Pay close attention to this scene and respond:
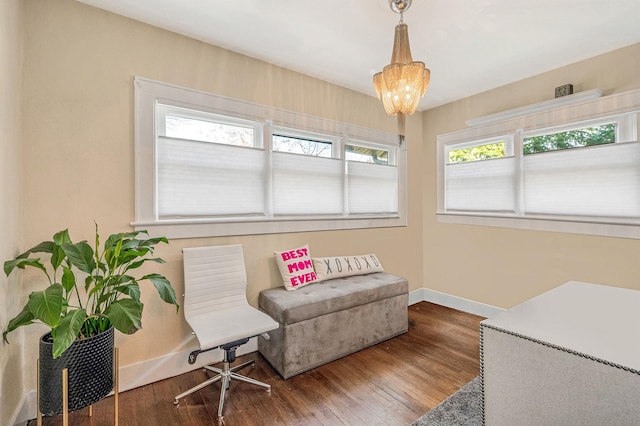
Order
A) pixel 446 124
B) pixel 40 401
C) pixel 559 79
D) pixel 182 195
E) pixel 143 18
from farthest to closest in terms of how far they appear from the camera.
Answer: pixel 446 124 → pixel 559 79 → pixel 182 195 → pixel 143 18 → pixel 40 401

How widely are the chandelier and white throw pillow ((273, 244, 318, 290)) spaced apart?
1.63 meters

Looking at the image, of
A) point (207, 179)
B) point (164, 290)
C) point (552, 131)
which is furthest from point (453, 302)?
point (164, 290)

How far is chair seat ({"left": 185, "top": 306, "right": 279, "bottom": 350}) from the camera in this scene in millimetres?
1830

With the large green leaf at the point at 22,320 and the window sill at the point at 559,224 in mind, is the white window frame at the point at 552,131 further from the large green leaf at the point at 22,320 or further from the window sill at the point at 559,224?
the large green leaf at the point at 22,320

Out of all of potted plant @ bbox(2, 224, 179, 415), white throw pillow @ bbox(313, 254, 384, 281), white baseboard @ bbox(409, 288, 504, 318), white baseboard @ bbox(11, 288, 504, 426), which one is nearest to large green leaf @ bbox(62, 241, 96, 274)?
potted plant @ bbox(2, 224, 179, 415)

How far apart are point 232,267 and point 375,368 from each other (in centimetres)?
147

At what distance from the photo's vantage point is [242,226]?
2602 mm

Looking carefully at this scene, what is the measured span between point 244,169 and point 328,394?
194 centimetres

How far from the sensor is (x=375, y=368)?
241 centimetres

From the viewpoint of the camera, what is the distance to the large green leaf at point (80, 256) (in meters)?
1.49

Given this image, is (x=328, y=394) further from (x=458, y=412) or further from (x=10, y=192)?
(x=10, y=192)

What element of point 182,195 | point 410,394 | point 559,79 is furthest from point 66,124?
point 559,79

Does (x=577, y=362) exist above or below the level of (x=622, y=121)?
below

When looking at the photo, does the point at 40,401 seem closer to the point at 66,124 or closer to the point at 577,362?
the point at 66,124
